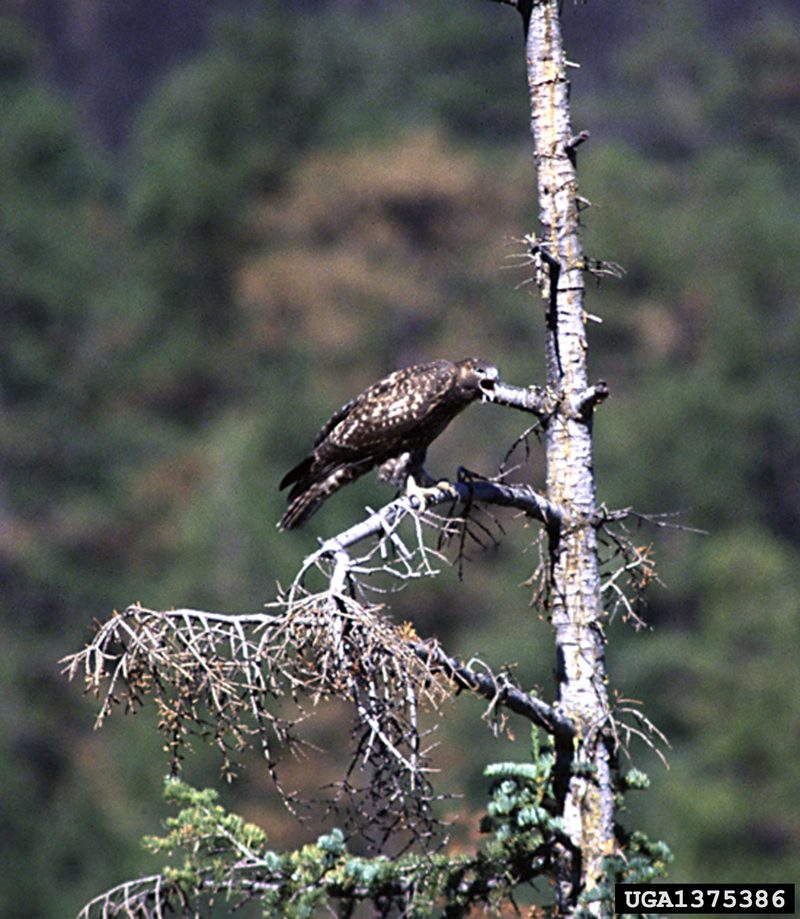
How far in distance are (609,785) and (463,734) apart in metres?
24.2

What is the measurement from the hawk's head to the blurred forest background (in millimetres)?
17321

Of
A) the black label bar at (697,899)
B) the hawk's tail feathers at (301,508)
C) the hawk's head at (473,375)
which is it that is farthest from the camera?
the hawk's tail feathers at (301,508)

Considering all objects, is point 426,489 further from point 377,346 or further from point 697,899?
point 377,346

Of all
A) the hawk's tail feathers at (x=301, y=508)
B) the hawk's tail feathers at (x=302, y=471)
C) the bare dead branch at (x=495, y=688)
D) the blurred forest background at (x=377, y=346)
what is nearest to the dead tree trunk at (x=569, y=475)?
the bare dead branch at (x=495, y=688)

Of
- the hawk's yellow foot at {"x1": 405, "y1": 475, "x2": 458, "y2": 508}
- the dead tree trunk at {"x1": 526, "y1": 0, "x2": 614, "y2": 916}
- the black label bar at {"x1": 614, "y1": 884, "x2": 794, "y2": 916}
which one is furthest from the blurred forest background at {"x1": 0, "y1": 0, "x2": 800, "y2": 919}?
the dead tree trunk at {"x1": 526, "y1": 0, "x2": 614, "y2": 916}

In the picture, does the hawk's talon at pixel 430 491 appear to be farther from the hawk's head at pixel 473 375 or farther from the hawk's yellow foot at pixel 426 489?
the hawk's head at pixel 473 375

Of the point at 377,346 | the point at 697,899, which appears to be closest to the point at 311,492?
the point at 697,899

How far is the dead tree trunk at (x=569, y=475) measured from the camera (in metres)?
7.27

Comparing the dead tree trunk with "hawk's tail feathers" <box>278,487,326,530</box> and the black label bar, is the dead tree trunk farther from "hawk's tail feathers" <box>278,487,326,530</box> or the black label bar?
"hawk's tail feathers" <box>278,487,326,530</box>

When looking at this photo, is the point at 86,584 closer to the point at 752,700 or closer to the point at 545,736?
the point at 752,700

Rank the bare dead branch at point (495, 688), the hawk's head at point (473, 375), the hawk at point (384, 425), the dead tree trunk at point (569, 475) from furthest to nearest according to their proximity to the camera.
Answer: the hawk at point (384, 425), the hawk's head at point (473, 375), the dead tree trunk at point (569, 475), the bare dead branch at point (495, 688)

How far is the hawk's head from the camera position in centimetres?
847

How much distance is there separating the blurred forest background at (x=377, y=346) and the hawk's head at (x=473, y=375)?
56.8ft

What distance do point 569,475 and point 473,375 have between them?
1398mm
